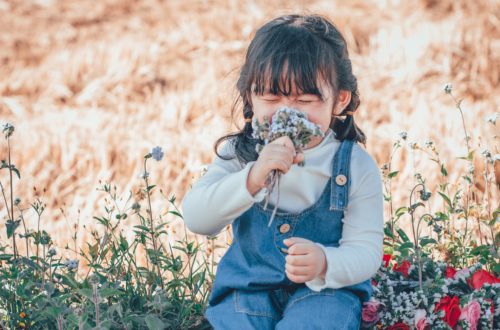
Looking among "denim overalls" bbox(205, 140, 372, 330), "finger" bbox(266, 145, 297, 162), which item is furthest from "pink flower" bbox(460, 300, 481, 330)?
"finger" bbox(266, 145, 297, 162)

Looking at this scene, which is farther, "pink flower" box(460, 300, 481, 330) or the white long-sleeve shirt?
"pink flower" box(460, 300, 481, 330)

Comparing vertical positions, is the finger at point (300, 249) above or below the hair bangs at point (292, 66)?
below

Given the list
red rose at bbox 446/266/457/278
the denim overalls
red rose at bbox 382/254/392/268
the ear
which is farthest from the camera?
red rose at bbox 382/254/392/268

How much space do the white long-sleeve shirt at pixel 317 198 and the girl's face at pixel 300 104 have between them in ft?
0.52

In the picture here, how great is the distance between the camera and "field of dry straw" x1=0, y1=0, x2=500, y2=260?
4766 millimetres

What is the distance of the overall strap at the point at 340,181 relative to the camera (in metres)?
2.43

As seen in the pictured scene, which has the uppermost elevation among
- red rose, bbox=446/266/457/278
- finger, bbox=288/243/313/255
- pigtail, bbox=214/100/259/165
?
pigtail, bbox=214/100/259/165

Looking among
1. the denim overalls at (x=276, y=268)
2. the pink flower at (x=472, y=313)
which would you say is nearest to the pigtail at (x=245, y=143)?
the denim overalls at (x=276, y=268)

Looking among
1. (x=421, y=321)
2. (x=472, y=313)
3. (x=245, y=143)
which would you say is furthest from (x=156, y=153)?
(x=472, y=313)

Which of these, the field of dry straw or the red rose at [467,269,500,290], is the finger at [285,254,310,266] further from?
the field of dry straw

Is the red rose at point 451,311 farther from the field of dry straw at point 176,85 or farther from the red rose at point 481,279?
the field of dry straw at point 176,85

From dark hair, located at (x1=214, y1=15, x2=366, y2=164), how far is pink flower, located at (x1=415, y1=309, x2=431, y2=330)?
0.56 meters

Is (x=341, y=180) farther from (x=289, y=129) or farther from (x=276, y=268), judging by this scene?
(x=289, y=129)

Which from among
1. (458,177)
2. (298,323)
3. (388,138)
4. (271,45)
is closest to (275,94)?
(271,45)
